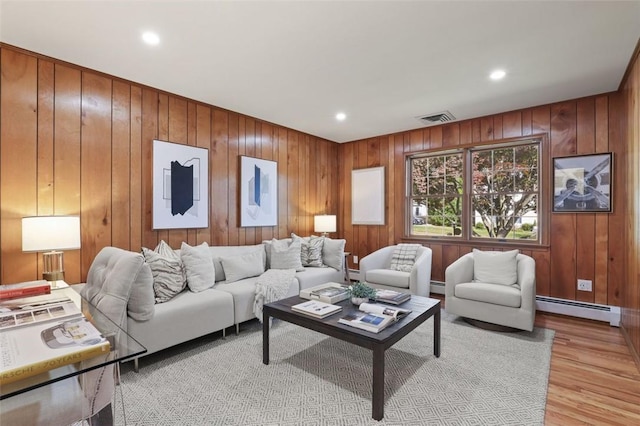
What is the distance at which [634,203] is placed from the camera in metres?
2.67

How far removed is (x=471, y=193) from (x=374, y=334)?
3.21 metres

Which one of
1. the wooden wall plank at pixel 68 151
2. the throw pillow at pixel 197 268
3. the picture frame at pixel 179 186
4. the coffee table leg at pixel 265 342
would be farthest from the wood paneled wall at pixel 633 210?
the wooden wall plank at pixel 68 151

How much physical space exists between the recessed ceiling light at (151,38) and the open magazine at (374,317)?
8.11 ft

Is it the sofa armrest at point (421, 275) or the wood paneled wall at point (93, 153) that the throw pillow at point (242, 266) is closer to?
the wood paneled wall at point (93, 153)

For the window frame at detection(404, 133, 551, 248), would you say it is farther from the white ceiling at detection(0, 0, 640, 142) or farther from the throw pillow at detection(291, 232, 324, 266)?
the throw pillow at detection(291, 232, 324, 266)

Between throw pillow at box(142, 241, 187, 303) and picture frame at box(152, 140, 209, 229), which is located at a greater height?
picture frame at box(152, 140, 209, 229)

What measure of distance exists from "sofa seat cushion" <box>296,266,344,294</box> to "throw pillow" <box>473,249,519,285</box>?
1707mm

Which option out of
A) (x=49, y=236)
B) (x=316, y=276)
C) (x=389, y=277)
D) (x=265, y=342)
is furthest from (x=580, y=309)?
(x=49, y=236)

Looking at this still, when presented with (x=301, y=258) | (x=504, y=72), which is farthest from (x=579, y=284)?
(x=301, y=258)

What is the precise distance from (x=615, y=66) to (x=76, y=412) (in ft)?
14.6

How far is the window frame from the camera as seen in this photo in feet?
12.4

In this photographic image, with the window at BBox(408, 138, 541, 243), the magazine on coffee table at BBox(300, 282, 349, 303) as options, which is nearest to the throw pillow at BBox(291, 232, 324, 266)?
the magazine on coffee table at BBox(300, 282, 349, 303)

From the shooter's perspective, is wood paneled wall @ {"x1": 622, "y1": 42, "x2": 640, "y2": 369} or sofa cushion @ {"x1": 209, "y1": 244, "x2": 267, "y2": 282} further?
sofa cushion @ {"x1": 209, "y1": 244, "x2": 267, "y2": 282}

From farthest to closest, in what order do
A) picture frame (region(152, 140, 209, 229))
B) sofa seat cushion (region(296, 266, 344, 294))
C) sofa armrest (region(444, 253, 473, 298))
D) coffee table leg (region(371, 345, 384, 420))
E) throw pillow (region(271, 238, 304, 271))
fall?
throw pillow (region(271, 238, 304, 271)) → sofa seat cushion (region(296, 266, 344, 294)) → sofa armrest (region(444, 253, 473, 298)) → picture frame (region(152, 140, 209, 229)) → coffee table leg (region(371, 345, 384, 420))
